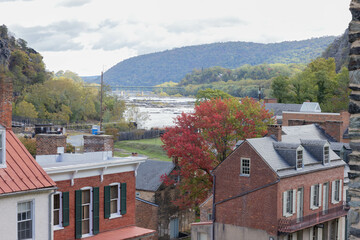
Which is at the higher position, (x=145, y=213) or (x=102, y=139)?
(x=102, y=139)

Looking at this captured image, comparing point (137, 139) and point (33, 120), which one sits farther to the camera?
point (137, 139)

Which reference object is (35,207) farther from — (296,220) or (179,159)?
(179,159)

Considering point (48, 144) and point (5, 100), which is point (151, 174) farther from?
point (5, 100)

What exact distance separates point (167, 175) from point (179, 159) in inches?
107

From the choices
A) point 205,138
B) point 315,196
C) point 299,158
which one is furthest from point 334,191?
point 205,138

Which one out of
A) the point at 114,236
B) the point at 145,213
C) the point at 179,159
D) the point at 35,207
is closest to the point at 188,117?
the point at 179,159

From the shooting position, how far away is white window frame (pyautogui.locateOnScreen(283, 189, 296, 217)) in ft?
125

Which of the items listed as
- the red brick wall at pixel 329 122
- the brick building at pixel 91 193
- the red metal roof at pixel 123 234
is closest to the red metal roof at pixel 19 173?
the brick building at pixel 91 193

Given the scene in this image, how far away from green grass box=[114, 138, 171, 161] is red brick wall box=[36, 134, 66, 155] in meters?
57.3

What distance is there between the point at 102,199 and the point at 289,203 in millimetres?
16313

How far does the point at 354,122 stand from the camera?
7281mm

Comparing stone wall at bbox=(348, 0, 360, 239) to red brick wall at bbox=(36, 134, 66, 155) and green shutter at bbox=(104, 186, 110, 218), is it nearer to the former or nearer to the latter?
green shutter at bbox=(104, 186, 110, 218)

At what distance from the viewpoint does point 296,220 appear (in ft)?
127

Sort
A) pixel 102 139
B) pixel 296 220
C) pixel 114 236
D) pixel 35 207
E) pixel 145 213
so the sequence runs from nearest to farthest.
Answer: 1. pixel 35 207
2. pixel 114 236
3. pixel 102 139
4. pixel 296 220
5. pixel 145 213
